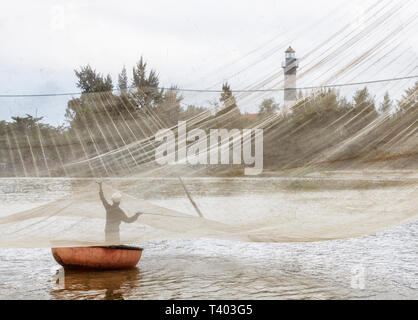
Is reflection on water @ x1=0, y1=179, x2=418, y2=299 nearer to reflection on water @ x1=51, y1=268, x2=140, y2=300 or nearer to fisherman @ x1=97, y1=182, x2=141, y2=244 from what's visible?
reflection on water @ x1=51, y1=268, x2=140, y2=300

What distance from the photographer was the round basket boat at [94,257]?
7.24 m

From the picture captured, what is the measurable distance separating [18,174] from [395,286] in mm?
5401

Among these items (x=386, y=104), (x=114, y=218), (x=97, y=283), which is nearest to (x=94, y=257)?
(x=97, y=283)

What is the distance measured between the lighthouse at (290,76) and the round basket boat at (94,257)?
3.53 m

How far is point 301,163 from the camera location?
5277 mm

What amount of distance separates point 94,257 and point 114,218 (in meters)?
1.85

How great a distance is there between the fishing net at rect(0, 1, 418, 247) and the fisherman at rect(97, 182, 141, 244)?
A: 0.02 m

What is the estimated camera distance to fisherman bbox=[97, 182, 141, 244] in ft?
18.0

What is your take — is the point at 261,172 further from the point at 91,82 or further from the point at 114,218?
the point at 91,82

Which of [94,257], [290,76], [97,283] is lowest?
[97,283]

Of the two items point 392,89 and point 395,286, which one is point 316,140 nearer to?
point 392,89

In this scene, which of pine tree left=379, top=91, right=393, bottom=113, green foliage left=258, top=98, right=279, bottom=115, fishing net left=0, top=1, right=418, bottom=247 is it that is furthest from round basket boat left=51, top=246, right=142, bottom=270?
pine tree left=379, top=91, right=393, bottom=113

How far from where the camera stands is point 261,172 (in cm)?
536

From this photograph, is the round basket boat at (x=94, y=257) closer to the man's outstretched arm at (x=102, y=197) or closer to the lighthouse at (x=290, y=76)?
the man's outstretched arm at (x=102, y=197)
